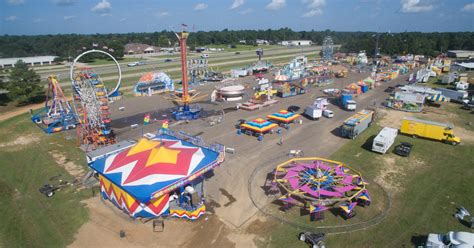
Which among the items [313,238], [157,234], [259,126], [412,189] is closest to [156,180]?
[157,234]

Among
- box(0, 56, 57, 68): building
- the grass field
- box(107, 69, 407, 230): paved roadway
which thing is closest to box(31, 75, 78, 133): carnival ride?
box(107, 69, 407, 230): paved roadway

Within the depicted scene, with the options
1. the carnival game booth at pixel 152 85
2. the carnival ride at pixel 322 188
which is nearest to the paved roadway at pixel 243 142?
the carnival ride at pixel 322 188

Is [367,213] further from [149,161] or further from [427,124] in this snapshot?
[427,124]

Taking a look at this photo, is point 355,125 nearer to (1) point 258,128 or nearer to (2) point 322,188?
(1) point 258,128

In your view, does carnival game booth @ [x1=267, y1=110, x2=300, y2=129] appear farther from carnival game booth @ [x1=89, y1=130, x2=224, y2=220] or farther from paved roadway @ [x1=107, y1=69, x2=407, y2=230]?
carnival game booth @ [x1=89, y1=130, x2=224, y2=220]

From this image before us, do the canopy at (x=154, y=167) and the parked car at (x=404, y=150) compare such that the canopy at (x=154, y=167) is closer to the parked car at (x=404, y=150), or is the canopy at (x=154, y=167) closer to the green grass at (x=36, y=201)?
the green grass at (x=36, y=201)
